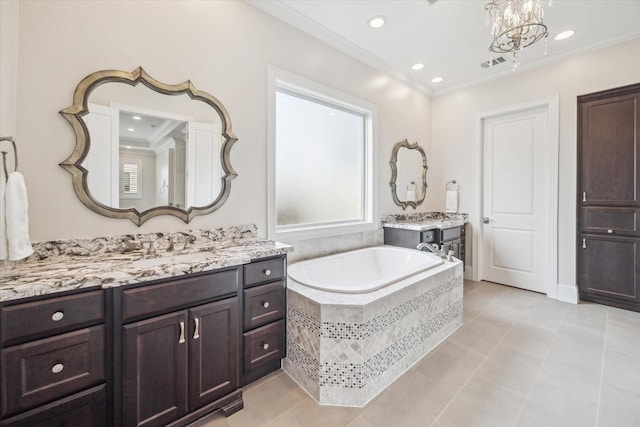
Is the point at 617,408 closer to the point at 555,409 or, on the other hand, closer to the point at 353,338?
the point at 555,409

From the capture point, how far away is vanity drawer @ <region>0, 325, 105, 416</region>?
0.99 meters

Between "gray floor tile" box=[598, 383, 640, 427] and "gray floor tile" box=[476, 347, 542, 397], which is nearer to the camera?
"gray floor tile" box=[598, 383, 640, 427]

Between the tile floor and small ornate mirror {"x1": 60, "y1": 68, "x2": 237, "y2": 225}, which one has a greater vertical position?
small ornate mirror {"x1": 60, "y1": 68, "x2": 237, "y2": 225}

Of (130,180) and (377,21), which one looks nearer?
(130,180)

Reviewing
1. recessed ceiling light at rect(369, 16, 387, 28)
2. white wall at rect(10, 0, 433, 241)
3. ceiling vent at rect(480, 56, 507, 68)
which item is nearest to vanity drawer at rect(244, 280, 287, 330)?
white wall at rect(10, 0, 433, 241)

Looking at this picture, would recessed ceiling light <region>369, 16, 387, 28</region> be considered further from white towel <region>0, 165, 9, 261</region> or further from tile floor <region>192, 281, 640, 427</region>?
tile floor <region>192, 281, 640, 427</region>

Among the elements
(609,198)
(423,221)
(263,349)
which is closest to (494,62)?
(609,198)

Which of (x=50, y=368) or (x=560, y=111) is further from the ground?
(x=560, y=111)

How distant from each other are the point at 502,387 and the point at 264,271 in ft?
5.55

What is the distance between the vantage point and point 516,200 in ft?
11.6

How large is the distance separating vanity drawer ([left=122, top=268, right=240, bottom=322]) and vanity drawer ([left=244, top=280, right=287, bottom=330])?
15 cm

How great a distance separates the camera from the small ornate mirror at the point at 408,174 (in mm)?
3568

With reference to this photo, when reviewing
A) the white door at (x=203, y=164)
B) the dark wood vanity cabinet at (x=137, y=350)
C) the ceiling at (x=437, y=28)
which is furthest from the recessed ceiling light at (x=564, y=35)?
the dark wood vanity cabinet at (x=137, y=350)

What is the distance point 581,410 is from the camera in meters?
1.53
